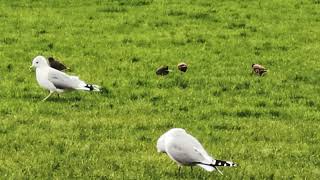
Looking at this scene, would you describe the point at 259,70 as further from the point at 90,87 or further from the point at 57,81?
the point at 57,81

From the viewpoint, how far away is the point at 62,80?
609 inches

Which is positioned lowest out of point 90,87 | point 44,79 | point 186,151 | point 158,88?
point 158,88

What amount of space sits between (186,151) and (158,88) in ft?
24.3

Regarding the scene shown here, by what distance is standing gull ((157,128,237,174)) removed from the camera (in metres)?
9.71

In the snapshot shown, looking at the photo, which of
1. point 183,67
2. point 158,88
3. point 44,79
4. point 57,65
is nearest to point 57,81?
point 44,79

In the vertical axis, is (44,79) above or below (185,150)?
below

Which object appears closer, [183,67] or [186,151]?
[186,151]

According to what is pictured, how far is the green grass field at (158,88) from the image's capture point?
1136 cm

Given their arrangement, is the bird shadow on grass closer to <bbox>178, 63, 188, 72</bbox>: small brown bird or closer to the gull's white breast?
the gull's white breast

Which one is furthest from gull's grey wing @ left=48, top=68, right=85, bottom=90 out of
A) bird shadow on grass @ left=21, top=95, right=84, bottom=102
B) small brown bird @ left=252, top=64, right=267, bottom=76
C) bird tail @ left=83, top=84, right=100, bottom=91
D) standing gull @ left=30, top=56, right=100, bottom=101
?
small brown bird @ left=252, top=64, right=267, bottom=76

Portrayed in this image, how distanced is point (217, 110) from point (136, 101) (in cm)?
189

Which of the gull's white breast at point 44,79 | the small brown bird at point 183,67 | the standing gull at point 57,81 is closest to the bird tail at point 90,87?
the standing gull at point 57,81

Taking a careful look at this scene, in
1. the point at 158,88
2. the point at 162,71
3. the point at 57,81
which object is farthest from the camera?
the point at 162,71

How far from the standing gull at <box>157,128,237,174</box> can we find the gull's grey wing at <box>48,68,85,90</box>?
18.8 ft
